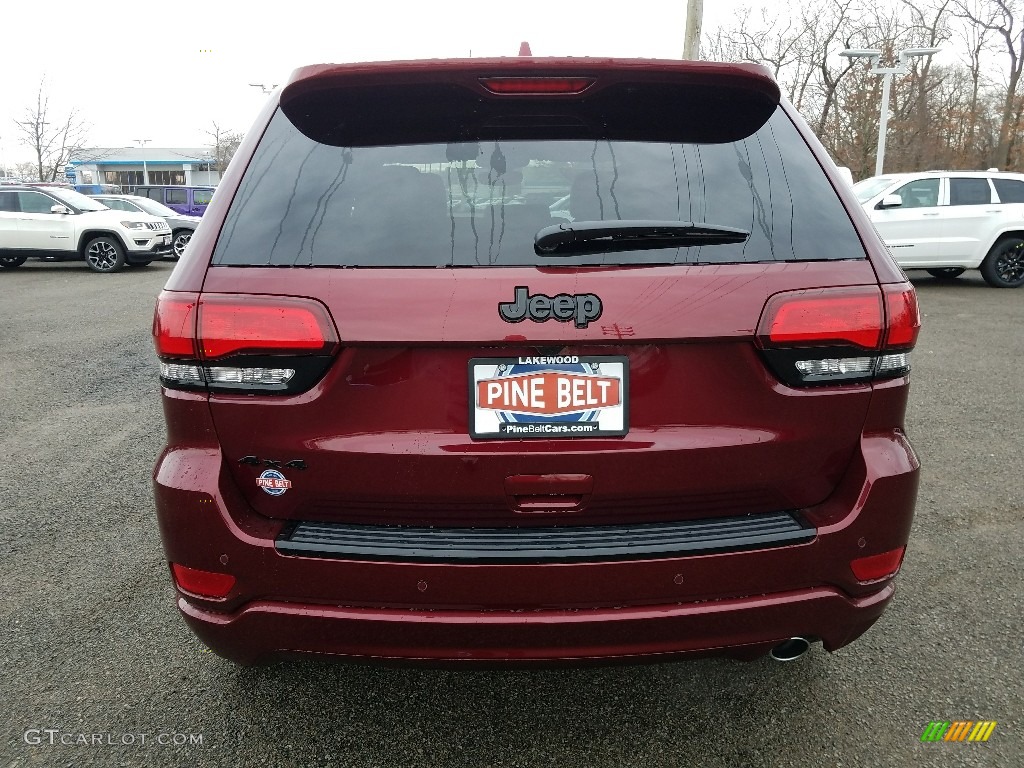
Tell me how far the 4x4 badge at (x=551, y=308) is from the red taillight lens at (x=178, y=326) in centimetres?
72

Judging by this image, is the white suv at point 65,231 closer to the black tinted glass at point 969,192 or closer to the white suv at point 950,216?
the white suv at point 950,216

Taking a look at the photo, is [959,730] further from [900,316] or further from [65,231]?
[65,231]

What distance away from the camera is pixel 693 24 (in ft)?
47.2

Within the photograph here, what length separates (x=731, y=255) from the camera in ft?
5.68

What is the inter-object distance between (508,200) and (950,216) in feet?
41.8

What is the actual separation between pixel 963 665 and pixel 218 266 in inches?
103

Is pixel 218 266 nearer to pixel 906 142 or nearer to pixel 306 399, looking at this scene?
pixel 306 399

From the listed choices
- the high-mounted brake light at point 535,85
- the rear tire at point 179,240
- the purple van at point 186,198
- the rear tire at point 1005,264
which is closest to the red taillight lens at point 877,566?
the high-mounted brake light at point 535,85

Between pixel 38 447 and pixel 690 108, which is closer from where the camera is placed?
pixel 690 108

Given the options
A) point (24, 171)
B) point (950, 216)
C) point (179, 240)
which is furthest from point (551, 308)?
point (24, 171)

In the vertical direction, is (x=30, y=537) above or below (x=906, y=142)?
below

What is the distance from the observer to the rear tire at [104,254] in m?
16.3

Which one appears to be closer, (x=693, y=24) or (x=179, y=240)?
(x=693, y=24)

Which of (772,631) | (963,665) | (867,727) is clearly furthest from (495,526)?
(963,665)
